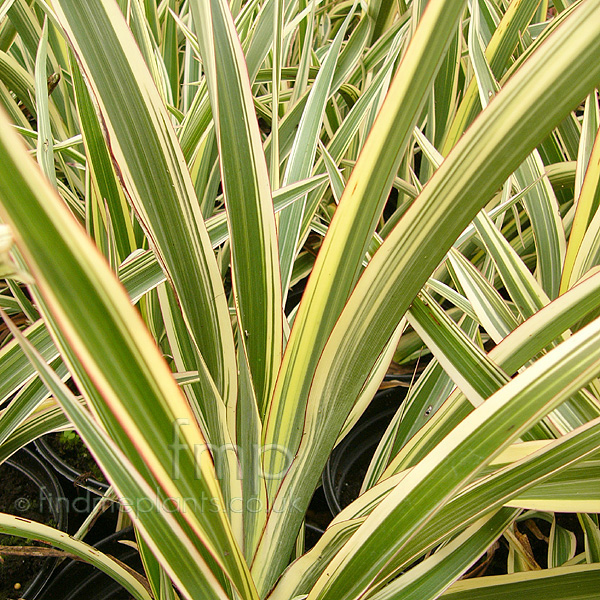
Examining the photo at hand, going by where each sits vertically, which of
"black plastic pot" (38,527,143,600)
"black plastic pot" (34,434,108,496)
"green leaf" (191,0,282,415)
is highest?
"green leaf" (191,0,282,415)

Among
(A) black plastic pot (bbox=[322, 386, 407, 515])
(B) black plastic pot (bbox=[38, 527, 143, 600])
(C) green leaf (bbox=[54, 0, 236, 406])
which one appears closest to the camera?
(C) green leaf (bbox=[54, 0, 236, 406])

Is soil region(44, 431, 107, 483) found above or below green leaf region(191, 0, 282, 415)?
below

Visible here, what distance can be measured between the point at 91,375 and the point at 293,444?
0.20 meters

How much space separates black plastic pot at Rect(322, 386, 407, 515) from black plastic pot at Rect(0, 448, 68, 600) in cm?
42

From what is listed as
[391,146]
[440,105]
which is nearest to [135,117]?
[391,146]

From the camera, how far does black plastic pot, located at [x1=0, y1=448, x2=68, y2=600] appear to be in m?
0.71

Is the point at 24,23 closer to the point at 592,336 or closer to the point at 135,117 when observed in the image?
the point at 135,117

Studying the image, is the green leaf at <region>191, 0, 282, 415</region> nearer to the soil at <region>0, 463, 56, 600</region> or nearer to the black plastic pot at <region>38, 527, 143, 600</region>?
the black plastic pot at <region>38, 527, 143, 600</region>

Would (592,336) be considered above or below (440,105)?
below

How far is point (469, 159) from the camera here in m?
0.25

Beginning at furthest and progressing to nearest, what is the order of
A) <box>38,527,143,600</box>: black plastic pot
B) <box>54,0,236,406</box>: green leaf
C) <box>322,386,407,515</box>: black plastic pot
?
<box>322,386,407,515</box>: black plastic pot
<box>38,527,143,600</box>: black plastic pot
<box>54,0,236,406</box>: green leaf

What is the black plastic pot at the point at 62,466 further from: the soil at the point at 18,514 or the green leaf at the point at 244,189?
the green leaf at the point at 244,189

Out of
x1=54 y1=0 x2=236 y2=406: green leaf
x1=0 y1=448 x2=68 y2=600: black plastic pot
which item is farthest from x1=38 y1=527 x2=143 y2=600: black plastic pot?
x1=54 y1=0 x2=236 y2=406: green leaf

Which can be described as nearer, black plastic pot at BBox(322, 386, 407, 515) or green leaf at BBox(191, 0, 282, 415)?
green leaf at BBox(191, 0, 282, 415)
